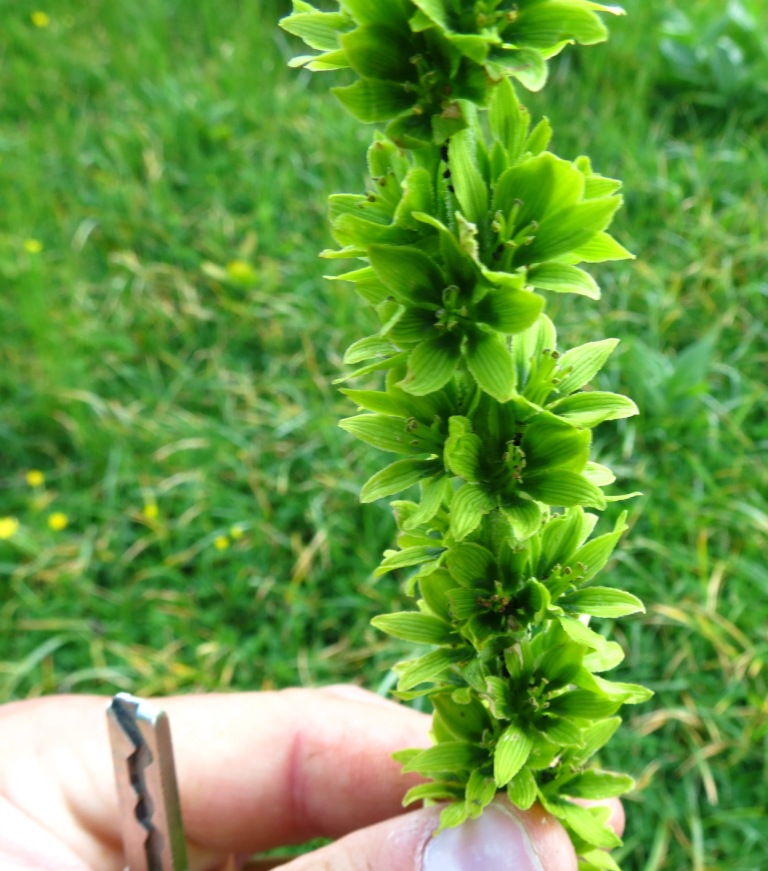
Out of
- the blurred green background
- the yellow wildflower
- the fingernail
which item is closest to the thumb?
the fingernail

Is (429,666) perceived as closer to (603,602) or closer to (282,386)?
(603,602)

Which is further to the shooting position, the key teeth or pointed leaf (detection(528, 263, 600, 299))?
the key teeth

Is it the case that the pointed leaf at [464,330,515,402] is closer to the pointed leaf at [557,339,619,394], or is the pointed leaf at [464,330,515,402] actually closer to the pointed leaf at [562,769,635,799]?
the pointed leaf at [557,339,619,394]

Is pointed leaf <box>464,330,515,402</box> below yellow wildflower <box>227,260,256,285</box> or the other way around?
the other way around

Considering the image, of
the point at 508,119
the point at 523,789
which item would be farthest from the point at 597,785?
the point at 508,119

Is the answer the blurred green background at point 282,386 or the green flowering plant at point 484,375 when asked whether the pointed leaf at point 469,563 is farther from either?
the blurred green background at point 282,386

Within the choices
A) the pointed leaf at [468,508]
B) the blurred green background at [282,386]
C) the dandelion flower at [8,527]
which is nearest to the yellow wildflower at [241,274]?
the blurred green background at [282,386]

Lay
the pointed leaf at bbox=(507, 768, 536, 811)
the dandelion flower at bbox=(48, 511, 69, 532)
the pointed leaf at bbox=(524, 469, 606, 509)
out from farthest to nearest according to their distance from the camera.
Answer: the dandelion flower at bbox=(48, 511, 69, 532)
the pointed leaf at bbox=(507, 768, 536, 811)
the pointed leaf at bbox=(524, 469, 606, 509)

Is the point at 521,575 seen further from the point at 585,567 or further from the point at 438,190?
the point at 438,190
